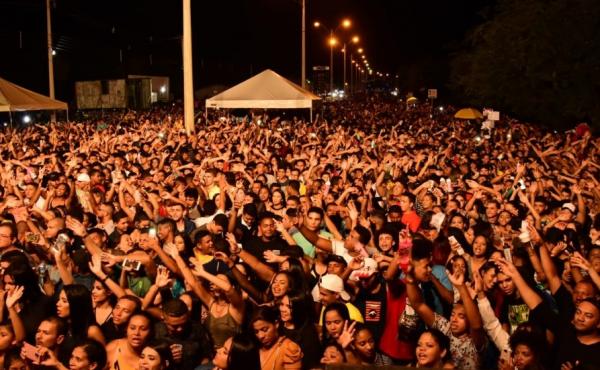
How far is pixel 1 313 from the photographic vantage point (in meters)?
5.04

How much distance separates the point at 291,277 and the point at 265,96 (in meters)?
13.7

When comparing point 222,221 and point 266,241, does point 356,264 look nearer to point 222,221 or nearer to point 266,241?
point 266,241

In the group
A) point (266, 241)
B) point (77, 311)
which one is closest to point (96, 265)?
point (77, 311)

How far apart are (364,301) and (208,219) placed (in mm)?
3003

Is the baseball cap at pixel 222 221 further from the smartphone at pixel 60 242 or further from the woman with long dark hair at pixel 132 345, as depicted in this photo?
the woman with long dark hair at pixel 132 345

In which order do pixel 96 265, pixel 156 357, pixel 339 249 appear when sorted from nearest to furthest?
pixel 156 357 < pixel 96 265 < pixel 339 249

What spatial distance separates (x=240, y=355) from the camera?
426cm

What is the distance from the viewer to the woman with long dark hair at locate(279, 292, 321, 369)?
4645 millimetres

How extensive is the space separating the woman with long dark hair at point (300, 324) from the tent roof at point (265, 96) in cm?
1357

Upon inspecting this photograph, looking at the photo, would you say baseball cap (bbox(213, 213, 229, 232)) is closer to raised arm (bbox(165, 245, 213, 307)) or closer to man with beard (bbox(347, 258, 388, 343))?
raised arm (bbox(165, 245, 213, 307))

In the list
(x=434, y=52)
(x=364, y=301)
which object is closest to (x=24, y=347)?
(x=364, y=301)

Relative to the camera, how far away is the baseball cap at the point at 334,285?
5207 millimetres

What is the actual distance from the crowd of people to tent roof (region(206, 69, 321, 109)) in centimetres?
823

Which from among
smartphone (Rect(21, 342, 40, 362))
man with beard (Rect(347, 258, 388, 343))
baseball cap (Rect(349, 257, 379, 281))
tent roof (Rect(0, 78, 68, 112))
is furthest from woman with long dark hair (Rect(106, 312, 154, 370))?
tent roof (Rect(0, 78, 68, 112))
